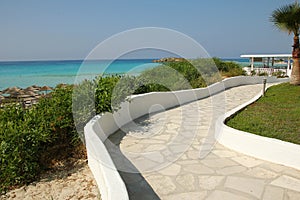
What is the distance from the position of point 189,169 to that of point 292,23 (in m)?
11.4

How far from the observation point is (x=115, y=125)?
19.1ft

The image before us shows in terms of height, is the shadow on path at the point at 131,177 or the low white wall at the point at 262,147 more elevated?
the low white wall at the point at 262,147

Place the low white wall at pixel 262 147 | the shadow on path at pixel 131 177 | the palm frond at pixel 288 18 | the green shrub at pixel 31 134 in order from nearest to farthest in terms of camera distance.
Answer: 1. the shadow on path at pixel 131 177
2. the green shrub at pixel 31 134
3. the low white wall at pixel 262 147
4. the palm frond at pixel 288 18

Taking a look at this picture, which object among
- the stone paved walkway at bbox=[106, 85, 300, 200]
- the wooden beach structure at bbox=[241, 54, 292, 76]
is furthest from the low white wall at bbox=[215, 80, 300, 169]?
the wooden beach structure at bbox=[241, 54, 292, 76]

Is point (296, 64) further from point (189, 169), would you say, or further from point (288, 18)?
point (189, 169)

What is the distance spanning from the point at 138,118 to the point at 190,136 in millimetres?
2059

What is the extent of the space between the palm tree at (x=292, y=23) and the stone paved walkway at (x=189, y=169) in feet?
29.4

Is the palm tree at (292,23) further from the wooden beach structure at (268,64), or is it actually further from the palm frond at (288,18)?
the wooden beach structure at (268,64)

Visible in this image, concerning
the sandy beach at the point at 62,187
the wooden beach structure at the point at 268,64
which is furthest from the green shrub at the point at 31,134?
the wooden beach structure at the point at 268,64

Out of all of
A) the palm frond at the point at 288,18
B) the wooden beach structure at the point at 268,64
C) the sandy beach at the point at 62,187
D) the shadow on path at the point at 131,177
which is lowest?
the sandy beach at the point at 62,187

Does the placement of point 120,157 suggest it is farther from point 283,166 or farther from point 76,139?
point 283,166

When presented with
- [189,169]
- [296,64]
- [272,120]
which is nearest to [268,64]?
[296,64]

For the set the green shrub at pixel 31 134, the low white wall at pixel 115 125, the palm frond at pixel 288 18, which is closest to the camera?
the low white wall at pixel 115 125

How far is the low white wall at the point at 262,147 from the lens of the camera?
12.4 feet
